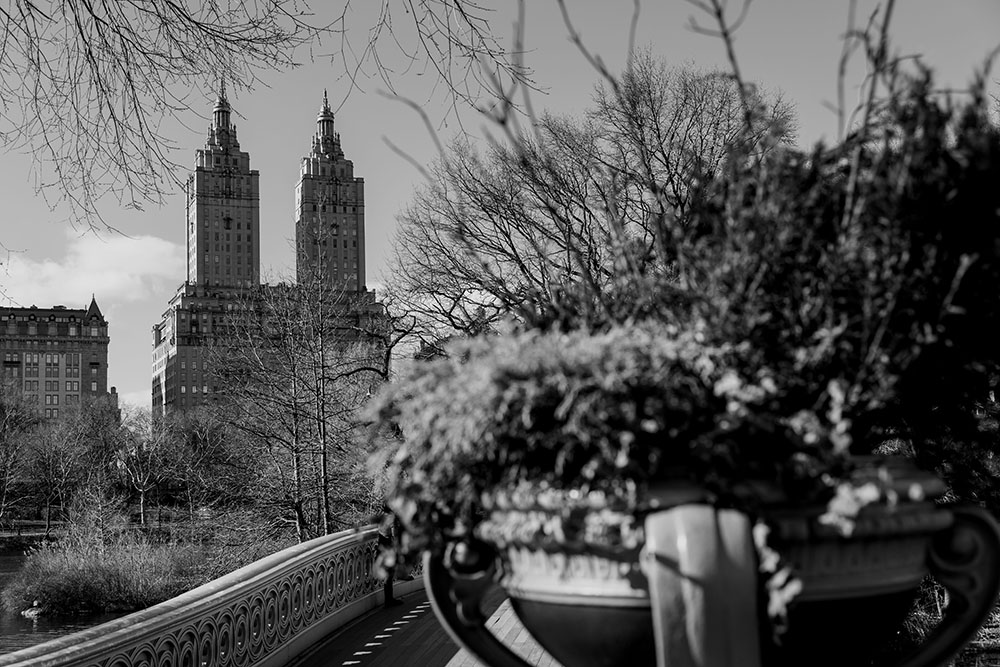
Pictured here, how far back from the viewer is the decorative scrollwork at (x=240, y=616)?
14.4ft

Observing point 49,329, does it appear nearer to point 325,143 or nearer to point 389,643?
point 325,143

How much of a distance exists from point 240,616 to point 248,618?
18 cm

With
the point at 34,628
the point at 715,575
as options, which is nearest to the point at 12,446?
the point at 34,628

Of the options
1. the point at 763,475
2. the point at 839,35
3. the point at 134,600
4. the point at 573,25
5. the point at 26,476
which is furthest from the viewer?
the point at 26,476

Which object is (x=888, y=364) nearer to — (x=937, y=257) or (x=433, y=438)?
(x=937, y=257)

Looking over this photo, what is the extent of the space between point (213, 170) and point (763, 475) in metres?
146

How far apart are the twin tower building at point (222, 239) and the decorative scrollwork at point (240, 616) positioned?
4325 cm

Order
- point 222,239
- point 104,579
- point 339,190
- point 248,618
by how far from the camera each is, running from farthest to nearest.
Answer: point 222,239, point 339,190, point 104,579, point 248,618

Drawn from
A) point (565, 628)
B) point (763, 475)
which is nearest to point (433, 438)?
point (565, 628)

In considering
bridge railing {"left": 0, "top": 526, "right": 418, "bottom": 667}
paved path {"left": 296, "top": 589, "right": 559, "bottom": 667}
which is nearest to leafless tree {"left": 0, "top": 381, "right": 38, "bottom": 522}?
bridge railing {"left": 0, "top": 526, "right": 418, "bottom": 667}

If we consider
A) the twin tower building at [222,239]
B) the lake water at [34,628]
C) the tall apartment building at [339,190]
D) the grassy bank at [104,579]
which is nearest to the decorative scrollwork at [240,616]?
the lake water at [34,628]

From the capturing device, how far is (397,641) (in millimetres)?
8320

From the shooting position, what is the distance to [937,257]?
183 cm

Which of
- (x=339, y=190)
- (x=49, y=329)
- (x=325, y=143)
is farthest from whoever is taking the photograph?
(x=49, y=329)
